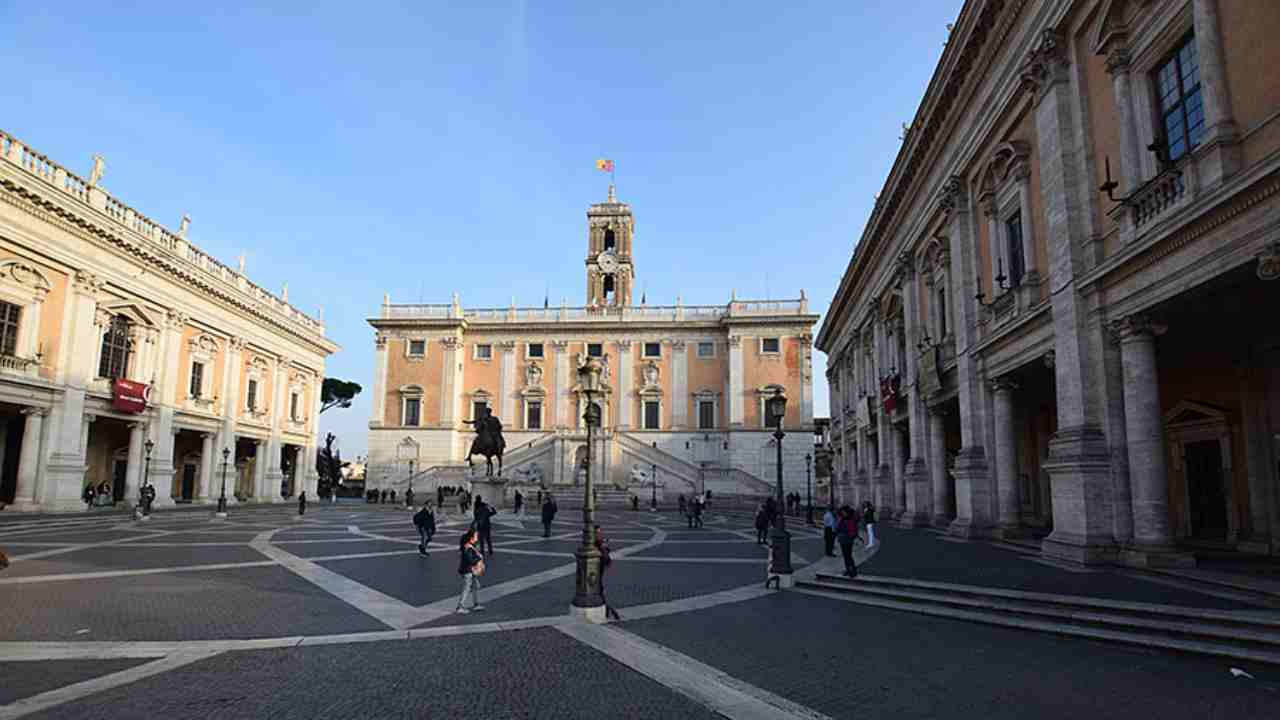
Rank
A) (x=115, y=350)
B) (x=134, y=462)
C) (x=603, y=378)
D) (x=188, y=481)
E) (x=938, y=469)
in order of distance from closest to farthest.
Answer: (x=938, y=469), (x=115, y=350), (x=134, y=462), (x=188, y=481), (x=603, y=378)

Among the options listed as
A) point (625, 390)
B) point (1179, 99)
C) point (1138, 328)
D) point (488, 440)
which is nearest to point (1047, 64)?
point (1179, 99)

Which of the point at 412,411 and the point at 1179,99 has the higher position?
the point at 1179,99

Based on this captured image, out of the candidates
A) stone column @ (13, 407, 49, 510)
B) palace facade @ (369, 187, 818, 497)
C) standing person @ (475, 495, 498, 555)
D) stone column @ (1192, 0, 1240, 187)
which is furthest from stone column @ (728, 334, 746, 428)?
stone column @ (1192, 0, 1240, 187)

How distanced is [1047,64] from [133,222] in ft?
119

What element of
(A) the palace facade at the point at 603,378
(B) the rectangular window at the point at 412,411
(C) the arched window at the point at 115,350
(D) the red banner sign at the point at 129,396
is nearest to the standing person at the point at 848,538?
(D) the red banner sign at the point at 129,396

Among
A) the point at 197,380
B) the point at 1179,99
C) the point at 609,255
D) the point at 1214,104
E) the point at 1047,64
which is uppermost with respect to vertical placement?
the point at 609,255

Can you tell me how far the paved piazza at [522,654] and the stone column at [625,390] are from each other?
151 ft

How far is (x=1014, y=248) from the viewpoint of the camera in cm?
1770

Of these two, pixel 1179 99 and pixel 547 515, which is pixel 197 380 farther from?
pixel 1179 99

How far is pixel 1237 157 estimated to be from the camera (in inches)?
398

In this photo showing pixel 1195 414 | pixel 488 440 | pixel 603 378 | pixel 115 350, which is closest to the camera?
pixel 1195 414

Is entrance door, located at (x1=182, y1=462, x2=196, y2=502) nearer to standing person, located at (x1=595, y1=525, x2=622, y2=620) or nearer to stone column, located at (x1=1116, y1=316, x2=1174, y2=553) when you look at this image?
standing person, located at (x1=595, y1=525, x2=622, y2=620)

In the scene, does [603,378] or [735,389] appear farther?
[603,378]

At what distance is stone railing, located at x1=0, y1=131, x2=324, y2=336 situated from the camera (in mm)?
26391
